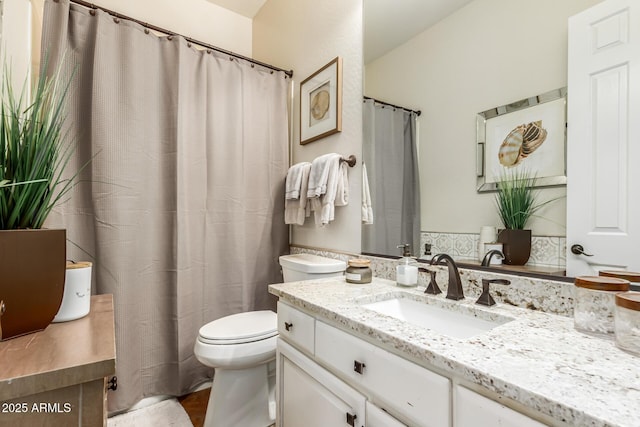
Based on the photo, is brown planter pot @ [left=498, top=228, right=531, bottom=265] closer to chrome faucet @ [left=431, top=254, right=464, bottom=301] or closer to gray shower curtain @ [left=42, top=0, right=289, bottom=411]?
chrome faucet @ [left=431, top=254, right=464, bottom=301]

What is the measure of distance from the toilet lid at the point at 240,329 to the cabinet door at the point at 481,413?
1.07 metres

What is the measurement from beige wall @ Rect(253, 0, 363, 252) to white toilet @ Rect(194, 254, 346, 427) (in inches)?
9.6

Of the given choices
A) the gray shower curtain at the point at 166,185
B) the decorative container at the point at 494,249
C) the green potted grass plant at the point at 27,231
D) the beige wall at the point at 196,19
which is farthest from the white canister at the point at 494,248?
the beige wall at the point at 196,19

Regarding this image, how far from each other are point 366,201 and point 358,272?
41cm

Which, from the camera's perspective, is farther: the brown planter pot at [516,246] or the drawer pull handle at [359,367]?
the brown planter pot at [516,246]

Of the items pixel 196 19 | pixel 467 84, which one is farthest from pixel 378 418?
pixel 196 19

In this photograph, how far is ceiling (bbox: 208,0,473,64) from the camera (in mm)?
1214

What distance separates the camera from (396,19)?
1.40m

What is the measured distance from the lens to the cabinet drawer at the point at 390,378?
617 millimetres

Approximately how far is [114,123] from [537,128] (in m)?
1.87

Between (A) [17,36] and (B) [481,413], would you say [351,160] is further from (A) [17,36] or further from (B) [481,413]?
(A) [17,36]

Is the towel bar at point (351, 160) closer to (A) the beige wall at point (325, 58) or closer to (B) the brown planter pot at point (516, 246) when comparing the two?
(A) the beige wall at point (325, 58)

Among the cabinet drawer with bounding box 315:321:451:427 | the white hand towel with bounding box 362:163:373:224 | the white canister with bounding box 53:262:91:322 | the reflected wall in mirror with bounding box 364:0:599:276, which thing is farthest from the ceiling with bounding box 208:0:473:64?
the white canister with bounding box 53:262:91:322

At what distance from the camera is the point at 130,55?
64.9 inches
